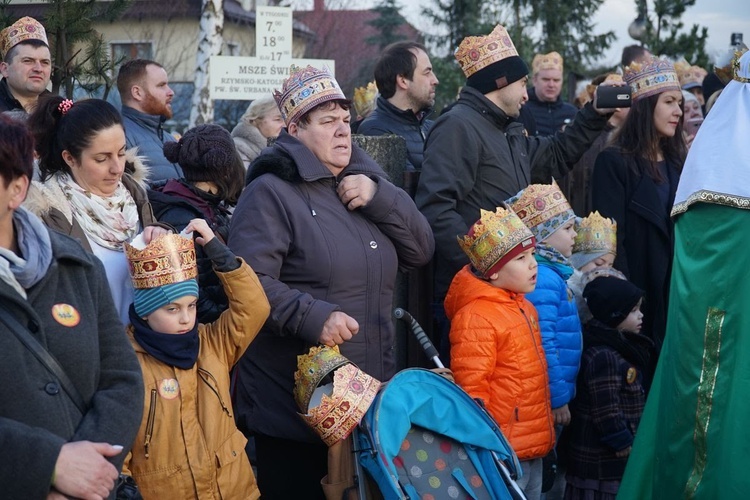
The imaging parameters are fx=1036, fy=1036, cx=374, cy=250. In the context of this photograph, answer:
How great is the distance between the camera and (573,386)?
216 inches

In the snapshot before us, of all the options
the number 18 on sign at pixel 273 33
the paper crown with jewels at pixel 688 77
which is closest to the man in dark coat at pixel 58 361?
the number 18 on sign at pixel 273 33

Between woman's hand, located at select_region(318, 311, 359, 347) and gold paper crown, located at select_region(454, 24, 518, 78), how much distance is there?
231 cm

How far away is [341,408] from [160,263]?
0.94 meters

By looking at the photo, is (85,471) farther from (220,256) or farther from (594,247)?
(594,247)

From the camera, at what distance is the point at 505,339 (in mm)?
5102

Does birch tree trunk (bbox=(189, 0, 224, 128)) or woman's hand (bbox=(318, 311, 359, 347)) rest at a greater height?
birch tree trunk (bbox=(189, 0, 224, 128))

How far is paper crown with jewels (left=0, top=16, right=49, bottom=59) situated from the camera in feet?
21.5

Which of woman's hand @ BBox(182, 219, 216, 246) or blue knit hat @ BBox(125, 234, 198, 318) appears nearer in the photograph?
blue knit hat @ BBox(125, 234, 198, 318)

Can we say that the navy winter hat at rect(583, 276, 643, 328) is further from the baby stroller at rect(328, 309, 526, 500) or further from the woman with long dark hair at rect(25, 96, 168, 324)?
the woman with long dark hair at rect(25, 96, 168, 324)

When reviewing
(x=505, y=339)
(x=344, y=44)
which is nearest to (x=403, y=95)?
(x=505, y=339)

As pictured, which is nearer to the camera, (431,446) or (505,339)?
(431,446)

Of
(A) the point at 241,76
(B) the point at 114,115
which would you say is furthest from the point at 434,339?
(A) the point at 241,76

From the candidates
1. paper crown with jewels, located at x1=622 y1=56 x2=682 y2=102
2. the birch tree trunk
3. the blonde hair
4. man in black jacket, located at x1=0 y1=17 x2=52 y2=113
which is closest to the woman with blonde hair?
the blonde hair

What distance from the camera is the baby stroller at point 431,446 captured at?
423 cm
